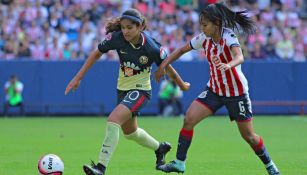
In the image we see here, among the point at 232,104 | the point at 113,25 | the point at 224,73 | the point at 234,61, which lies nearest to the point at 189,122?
the point at 232,104

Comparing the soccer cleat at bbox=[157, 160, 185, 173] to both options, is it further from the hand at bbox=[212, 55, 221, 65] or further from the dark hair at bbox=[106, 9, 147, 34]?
the dark hair at bbox=[106, 9, 147, 34]

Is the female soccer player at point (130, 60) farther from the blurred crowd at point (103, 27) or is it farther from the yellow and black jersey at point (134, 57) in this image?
the blurred crowd at point (103, 27)

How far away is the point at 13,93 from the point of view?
26422 millimetres

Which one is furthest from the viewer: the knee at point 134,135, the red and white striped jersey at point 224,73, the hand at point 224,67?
the knee at point 134,135

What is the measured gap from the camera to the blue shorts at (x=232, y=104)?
1004cm

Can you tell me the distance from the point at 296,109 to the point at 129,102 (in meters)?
18.7

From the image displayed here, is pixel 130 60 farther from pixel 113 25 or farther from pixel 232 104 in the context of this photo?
pixel 232 104

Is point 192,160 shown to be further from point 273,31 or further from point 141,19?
point 273,31

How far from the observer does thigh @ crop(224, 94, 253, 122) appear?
10023mm

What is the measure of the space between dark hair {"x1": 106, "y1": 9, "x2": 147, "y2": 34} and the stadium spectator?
16060mm

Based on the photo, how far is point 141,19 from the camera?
10.4 metres

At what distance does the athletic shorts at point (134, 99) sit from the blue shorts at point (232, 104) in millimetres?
778

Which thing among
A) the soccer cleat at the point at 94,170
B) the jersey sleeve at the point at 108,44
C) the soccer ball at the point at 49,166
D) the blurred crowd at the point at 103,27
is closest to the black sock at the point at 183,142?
the soccer cleat at the point at 94,170

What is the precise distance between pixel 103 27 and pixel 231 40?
1733cm
